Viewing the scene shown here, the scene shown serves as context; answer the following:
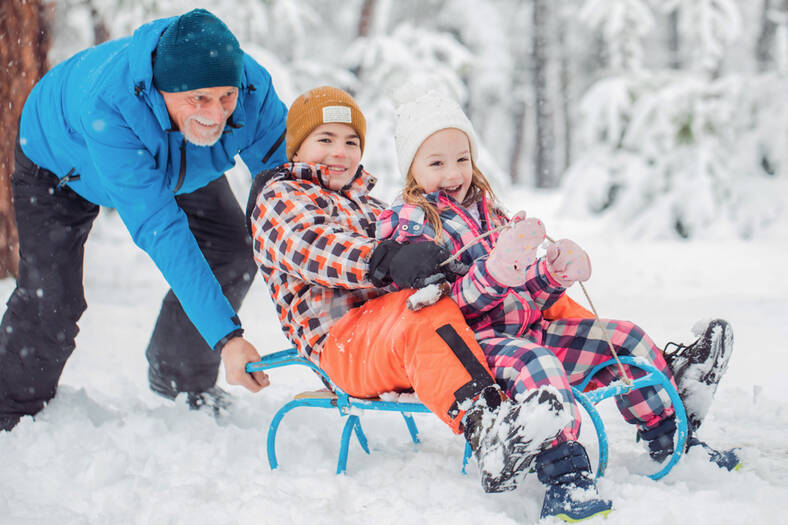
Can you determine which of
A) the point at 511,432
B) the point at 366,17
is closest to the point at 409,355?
the point at 511,432

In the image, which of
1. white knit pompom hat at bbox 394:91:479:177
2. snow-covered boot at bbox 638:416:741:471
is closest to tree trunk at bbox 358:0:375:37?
white knit pompom hat at bbox 394:91:479:177

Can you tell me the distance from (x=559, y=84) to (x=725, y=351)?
2143 cm

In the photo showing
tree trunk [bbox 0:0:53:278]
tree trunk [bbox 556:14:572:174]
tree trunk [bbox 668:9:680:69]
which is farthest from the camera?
tree trunk [bbox 556:14:572:174]

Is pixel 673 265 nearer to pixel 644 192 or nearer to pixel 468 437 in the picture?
pixel 644 192

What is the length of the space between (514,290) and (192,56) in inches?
56.7

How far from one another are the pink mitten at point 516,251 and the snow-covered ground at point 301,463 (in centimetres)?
69

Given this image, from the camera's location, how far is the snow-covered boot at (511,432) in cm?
184

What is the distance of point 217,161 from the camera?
9.91 feet

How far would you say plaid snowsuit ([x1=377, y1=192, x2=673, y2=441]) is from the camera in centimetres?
216

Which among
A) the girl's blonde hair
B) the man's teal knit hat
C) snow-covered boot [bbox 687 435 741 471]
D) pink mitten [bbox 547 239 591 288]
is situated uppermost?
the man's teal knit hat

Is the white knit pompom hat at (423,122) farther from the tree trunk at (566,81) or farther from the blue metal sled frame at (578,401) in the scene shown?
the tree trunk at (566,81)

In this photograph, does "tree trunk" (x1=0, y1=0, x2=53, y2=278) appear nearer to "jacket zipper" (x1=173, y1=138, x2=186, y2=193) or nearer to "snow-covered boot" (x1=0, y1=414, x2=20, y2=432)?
Answer: "snow-covered boot" (x1=0, y1=414, x2=20, y2=432)

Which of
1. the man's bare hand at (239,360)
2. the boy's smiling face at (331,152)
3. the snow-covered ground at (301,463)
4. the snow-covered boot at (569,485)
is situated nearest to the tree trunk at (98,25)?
the snow-covered ground at (301,463)

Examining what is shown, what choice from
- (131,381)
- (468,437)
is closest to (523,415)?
(468,437)
